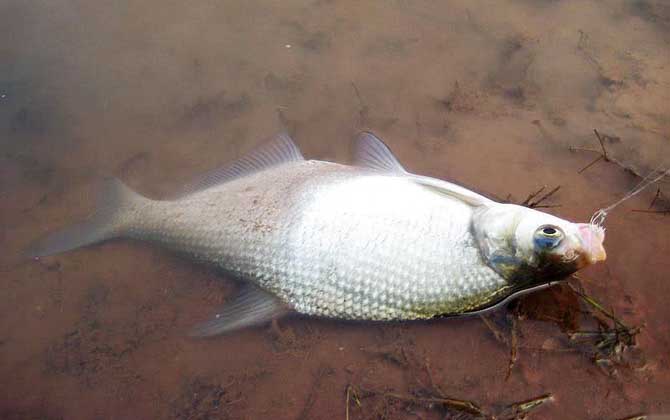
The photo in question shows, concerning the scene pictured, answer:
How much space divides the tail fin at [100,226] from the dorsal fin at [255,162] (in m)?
0.37

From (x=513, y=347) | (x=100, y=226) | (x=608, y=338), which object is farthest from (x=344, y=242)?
(x=100, y=226)

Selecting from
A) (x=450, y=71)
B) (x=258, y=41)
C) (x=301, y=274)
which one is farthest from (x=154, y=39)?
(x=301, y=274)

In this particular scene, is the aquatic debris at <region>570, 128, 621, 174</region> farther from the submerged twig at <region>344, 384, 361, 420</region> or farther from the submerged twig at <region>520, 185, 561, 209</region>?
the submerged twig at <region>344, 384, 361, 420</region>

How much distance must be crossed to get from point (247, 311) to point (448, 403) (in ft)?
4.02

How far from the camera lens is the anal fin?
2.70 metres

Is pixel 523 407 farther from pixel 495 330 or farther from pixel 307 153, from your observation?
pixel 307 153

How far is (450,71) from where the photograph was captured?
3867 millimetres

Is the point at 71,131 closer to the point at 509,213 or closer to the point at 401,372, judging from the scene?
the point at 401,372

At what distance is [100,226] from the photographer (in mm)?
3252

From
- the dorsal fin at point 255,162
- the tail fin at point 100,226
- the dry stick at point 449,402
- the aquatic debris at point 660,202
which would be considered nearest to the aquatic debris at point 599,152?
the aquatic debris at point 660,202

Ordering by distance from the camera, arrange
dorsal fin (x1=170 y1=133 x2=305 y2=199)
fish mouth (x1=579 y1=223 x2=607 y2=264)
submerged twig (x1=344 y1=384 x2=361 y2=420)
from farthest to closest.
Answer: dorsal fin (x1=170 y1=133 x2=305 y2=199) → submerged twig (x1=344 y1=384 x2=361 y2=420) → fish mouth (x1=579 y1=223 x2=607 y2=264)

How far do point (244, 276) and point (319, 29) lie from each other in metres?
2.62

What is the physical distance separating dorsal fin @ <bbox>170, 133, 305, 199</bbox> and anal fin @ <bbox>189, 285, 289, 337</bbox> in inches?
36.8

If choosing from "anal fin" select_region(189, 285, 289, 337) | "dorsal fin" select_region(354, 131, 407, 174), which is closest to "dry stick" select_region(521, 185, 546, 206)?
"dorsal fin" select_region(354, 131, 407, 174)
